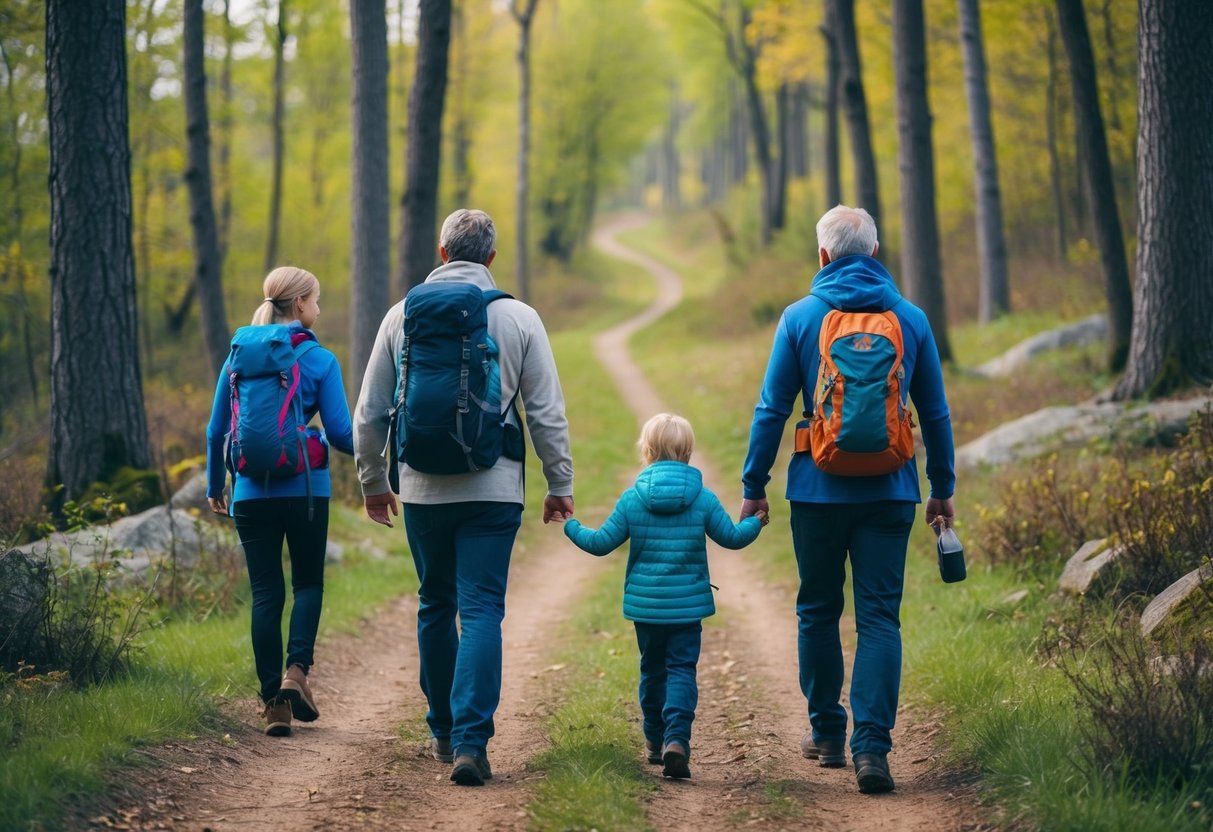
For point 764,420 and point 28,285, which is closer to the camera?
point 764,420

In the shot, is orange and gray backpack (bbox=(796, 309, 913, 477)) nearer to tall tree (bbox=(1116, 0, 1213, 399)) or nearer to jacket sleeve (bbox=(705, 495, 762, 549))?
jacket sleeve (bbox=(705, 495, 762, 549))

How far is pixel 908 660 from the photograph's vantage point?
6.80m

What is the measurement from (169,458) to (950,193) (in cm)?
2006

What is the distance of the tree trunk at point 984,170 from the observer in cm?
1802

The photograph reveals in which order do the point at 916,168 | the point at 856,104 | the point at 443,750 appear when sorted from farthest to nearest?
the point at 856,104, the point at 916,168, the point at 443,750

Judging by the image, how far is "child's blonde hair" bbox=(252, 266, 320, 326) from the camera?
5566mm

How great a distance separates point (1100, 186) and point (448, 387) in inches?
395

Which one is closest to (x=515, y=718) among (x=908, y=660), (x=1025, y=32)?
(x=908, y=660)

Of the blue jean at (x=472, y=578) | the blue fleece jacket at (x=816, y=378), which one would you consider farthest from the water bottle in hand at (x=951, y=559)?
the blue jean at (x=472, y=578)

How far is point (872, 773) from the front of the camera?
4645 mm

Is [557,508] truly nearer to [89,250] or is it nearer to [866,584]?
[866,584]

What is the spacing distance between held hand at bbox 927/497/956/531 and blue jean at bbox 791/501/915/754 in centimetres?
28

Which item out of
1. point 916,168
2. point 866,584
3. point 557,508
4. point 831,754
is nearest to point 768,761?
point 831,754

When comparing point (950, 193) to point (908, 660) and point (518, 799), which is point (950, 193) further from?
point (518, 799)
